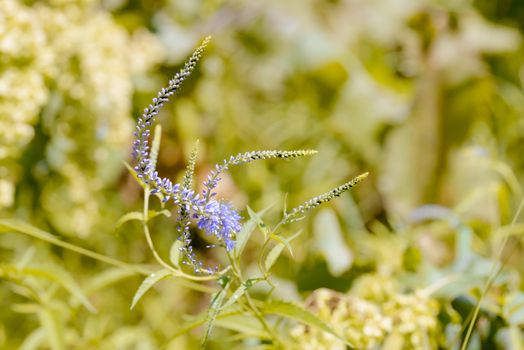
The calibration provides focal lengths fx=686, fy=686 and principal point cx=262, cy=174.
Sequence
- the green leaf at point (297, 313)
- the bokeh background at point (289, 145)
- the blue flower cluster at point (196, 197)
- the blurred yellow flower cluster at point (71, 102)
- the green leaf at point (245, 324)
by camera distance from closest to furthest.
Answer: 1. the blue flower cluster at point (196, 197)
2. the green leaf at point (297, 313)
3. the green leaf at point (245, 324)
4. the bokeh background at point (289, 145)
5. the blurred yellow flower cluster at point (71, 102)

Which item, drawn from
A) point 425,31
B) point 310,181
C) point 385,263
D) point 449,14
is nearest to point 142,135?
point 385,263

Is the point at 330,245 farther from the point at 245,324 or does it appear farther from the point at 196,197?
the point at 196,197

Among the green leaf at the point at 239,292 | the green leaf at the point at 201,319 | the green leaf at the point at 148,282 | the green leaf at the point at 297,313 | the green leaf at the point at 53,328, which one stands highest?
the green leaf at the point at 148,282

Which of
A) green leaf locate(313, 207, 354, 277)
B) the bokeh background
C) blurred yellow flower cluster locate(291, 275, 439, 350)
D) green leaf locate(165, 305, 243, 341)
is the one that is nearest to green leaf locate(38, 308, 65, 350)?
the bokeh background

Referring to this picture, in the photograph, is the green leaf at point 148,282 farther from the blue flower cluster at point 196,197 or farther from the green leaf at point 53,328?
the green leaf at point 53,328

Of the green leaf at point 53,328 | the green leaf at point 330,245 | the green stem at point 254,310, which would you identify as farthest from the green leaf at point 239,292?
the green leaf at point 330,245

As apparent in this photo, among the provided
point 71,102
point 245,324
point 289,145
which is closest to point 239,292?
point 245,324

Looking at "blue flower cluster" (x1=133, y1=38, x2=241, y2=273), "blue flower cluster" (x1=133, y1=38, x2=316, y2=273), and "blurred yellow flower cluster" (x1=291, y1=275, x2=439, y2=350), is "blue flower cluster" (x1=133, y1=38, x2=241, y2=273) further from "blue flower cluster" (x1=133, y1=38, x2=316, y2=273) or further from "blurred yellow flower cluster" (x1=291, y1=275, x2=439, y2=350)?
"blurred yellow flower cluster" (x1=291, y1=275, x2=439, y2=350)

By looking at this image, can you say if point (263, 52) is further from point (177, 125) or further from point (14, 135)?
point (14, 135)
